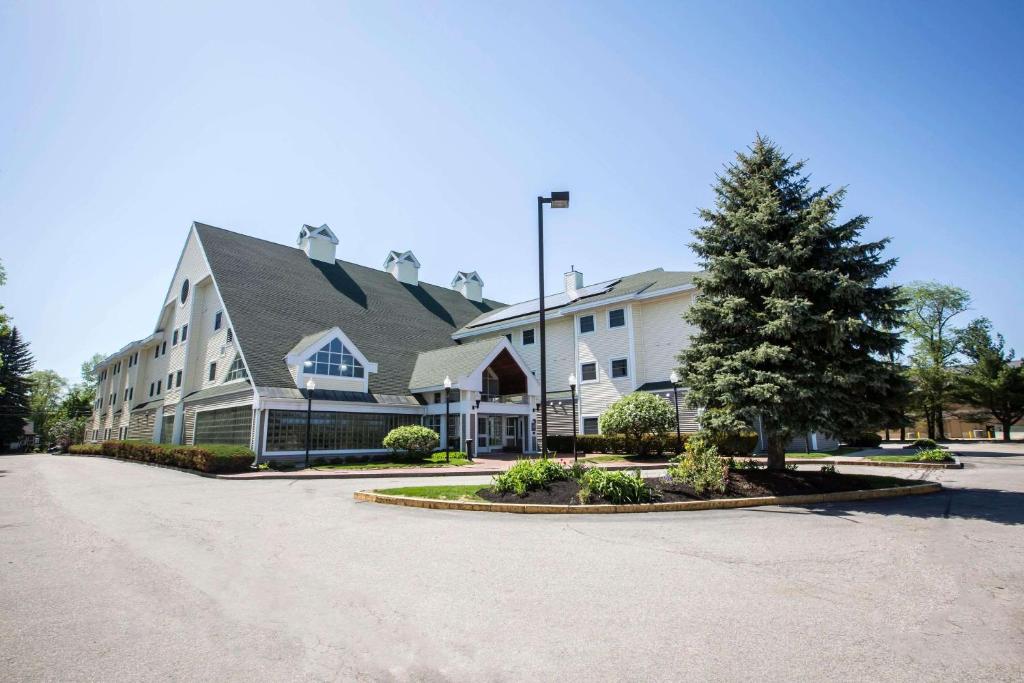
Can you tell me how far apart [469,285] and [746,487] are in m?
39.1

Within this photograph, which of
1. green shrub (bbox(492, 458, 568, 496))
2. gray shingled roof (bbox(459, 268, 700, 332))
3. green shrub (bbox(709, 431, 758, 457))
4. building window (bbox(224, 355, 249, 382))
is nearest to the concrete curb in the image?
green shrub (bbox(492, 458, 568, 496))

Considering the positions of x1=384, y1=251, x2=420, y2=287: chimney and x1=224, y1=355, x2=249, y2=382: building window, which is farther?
x1=384, y1=251, x2=420, y2=287: chimney

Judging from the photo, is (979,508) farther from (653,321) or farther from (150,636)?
(653,321)

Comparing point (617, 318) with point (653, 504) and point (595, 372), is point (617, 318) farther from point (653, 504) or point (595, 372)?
point (653, 504)

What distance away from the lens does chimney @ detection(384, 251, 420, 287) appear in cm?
4297

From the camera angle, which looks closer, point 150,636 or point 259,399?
point 150,636

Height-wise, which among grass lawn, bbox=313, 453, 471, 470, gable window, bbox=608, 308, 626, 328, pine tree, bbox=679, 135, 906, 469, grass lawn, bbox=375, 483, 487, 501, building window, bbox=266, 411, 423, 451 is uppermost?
gable window, bbox=608, 308, 626, 328

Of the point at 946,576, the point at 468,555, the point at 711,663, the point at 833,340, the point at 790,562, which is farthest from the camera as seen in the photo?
the point at 833,340

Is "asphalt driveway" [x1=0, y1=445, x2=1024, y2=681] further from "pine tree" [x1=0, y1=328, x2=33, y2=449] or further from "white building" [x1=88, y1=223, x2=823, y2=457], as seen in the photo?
"pine tree" [x1=0, y1=328, x2=33, y2=449]

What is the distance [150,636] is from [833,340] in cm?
1361

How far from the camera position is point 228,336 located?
93.2 feet

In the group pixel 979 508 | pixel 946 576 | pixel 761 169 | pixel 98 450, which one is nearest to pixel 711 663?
pixel 946 576

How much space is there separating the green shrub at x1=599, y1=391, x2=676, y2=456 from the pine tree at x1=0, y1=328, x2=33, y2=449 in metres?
67.5

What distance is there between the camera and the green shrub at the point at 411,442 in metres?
25.1
